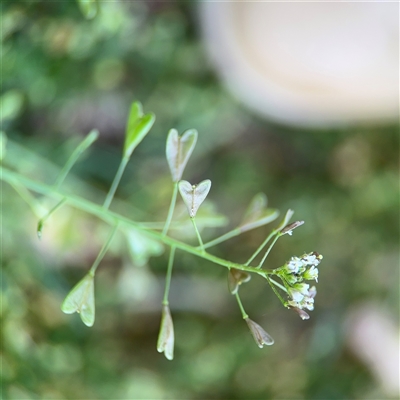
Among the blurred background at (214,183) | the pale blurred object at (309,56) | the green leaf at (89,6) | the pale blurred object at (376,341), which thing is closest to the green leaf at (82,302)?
the blurred background at (214,183)

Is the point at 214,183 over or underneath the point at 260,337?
underneath

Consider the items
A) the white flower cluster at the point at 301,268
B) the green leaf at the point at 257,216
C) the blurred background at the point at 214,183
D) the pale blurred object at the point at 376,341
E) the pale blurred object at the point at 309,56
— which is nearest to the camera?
the white flower cluster at the point at 301,268

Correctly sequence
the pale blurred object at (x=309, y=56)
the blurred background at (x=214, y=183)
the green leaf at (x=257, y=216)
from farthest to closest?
the pale blurred object at (x=309, y=56) < the blurred background at (x=214, y=183) < the green leaf at (x=257, y=216)

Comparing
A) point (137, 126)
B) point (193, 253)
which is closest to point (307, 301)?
point (193, 253)

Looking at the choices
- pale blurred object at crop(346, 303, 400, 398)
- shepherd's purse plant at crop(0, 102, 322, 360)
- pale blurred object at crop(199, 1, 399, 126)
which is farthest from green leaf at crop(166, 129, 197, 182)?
pale blurred object at crop(346, 303, 400, 398)

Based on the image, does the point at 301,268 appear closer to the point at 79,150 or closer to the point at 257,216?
the point at 257,216

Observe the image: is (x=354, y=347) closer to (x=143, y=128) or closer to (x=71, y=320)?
(x=71, y=320)

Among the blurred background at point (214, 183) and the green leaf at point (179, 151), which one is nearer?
the green leaf at point (179, 151)

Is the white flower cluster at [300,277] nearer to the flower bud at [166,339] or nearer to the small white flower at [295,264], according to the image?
the small white flower at [295,264]

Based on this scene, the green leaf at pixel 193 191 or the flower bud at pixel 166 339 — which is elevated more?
the green leaf at pixel 193 191
